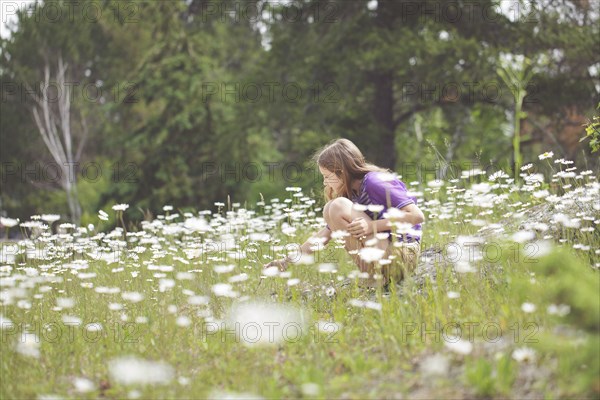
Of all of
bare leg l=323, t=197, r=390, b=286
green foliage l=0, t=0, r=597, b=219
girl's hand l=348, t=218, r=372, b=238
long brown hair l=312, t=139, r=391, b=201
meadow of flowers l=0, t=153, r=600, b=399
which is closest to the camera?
meadow of flowers l=0, t=153, r=600, b=399

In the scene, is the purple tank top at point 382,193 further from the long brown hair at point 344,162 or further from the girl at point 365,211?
the long brown hair at point 344,162

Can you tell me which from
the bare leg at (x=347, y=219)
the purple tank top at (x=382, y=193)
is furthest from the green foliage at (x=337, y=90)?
the bare leg at (x=347, y=219)

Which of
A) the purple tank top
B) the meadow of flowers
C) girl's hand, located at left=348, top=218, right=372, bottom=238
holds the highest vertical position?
the purple tank top

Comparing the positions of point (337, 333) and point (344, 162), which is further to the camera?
point (344, 162)

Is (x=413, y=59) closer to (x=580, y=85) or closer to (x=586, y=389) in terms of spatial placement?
(x=580, y=85)

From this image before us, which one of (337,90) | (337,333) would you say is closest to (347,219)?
(337,333)

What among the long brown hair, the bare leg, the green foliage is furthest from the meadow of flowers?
the green foliage

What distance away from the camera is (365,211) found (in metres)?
4.23

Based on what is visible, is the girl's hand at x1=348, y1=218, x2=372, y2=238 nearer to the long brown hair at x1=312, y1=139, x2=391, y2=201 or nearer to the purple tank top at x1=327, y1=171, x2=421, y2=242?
the purple tank top at x1=327, y1=171, x2=421, y2=242

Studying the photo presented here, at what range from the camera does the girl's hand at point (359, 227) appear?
3.90m

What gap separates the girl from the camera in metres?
3.94

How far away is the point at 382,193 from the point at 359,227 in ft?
1.13

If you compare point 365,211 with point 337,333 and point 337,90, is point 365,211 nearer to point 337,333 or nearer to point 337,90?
point 337,333

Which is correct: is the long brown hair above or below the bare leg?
above
